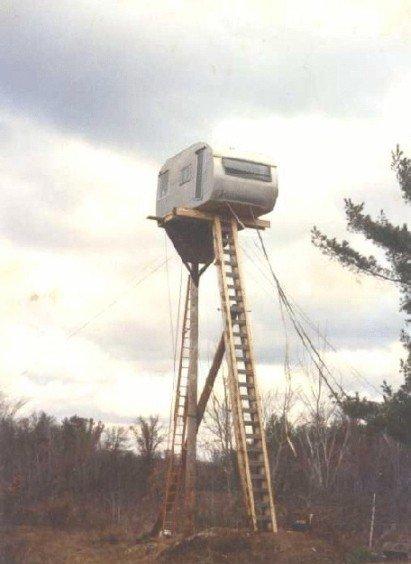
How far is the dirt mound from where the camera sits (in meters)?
14.2

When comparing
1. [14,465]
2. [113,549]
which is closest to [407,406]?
[113,549]

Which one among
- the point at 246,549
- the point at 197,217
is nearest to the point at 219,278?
the point at 197,217

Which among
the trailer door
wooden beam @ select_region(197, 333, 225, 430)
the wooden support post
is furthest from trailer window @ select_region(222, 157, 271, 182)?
wooden beam @ select_region(197, 333, 225, 430)

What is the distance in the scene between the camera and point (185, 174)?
17891 mm

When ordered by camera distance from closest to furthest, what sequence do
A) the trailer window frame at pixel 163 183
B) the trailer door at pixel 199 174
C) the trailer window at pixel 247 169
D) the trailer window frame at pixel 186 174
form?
the trailer window at pixel 247 169, the trailer door at pixel 199 174, the trailer window frame at pixel 186 174, the trailer window frame at pixel 163 183

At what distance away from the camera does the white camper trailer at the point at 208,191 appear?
16.7 meters

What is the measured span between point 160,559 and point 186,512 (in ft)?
6.37

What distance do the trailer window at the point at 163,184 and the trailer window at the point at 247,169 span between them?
2.73m

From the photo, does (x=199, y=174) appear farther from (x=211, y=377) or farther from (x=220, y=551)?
(x=220, y=551)

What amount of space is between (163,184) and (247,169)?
3147mm

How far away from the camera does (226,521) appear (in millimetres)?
19938

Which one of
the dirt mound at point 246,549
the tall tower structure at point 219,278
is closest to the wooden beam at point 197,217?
the tall tower structure at point 219,278

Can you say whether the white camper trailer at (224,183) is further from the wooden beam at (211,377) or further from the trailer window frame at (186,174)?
the wooden beam at (211,377)

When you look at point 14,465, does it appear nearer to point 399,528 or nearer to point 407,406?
point 399,528
